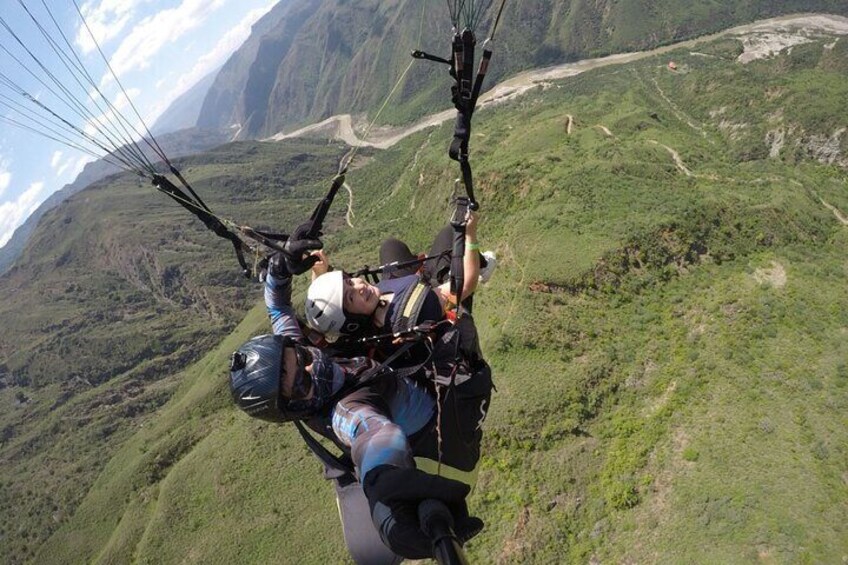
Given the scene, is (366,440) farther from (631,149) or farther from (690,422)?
(631,149)

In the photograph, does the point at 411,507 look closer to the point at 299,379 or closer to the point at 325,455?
the point at 299,379

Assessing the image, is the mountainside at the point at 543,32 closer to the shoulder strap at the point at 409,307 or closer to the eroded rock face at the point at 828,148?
the eroded rock face at the point at 828,148

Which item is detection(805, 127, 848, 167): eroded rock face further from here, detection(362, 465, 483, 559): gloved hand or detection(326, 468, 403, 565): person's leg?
detection(362, 465, 483, 559): gloved hand

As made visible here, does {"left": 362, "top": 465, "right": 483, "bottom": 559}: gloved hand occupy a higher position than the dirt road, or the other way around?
{"left": 362, "top": 465, "right": 483, "bottom": 559}: gloved hand

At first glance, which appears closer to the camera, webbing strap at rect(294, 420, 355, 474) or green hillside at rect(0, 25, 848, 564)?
webbing strap at rect(294, 420, 355, 474)

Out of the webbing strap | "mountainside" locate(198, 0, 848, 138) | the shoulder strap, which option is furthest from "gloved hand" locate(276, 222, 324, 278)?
"mountainside" locate(198, 0, 848, 138)

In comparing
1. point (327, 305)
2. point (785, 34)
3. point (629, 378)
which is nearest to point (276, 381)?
point (327, 305)

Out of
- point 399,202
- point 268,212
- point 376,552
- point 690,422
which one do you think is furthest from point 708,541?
point 268,212
